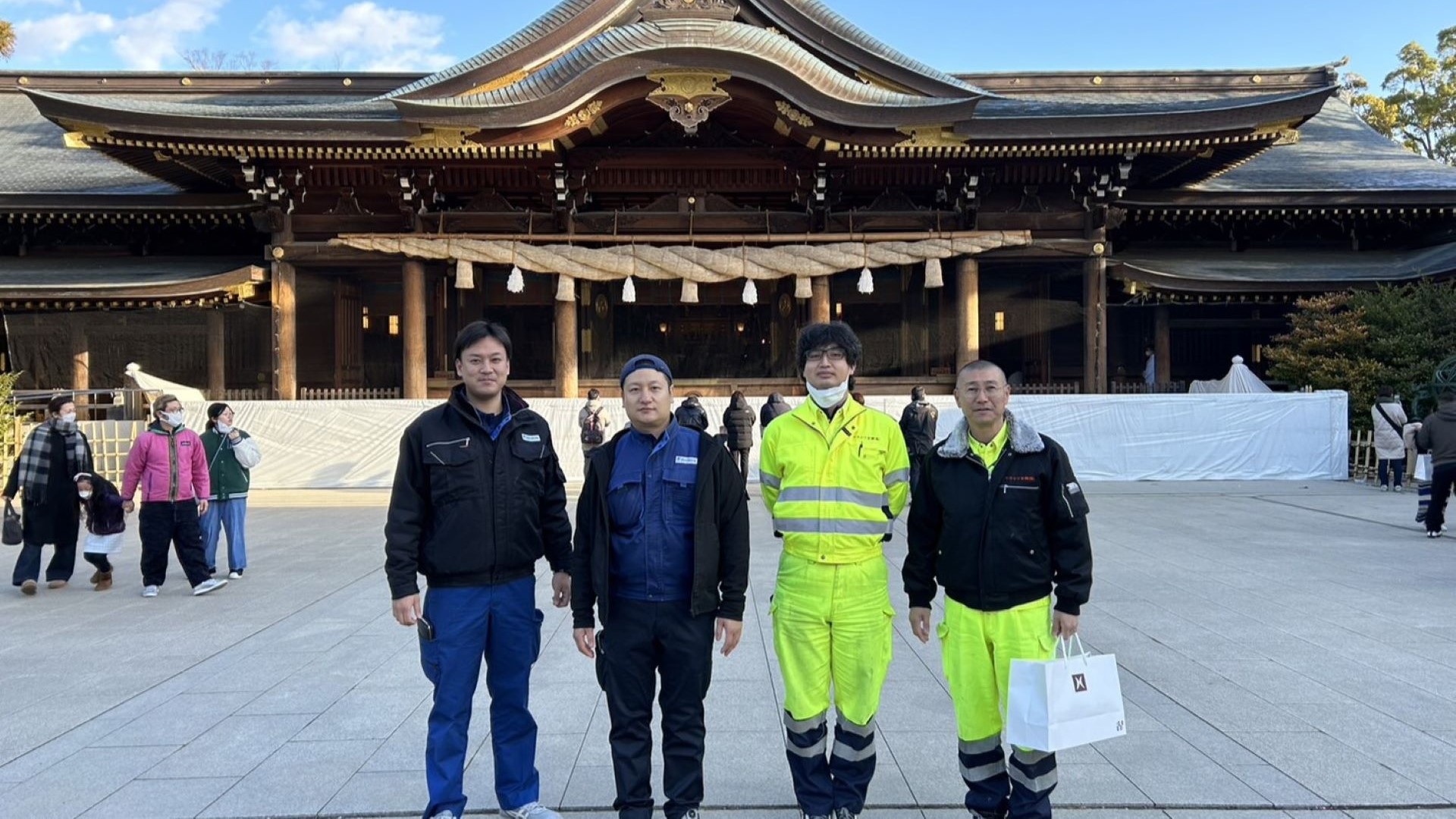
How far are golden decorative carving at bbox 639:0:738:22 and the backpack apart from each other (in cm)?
744

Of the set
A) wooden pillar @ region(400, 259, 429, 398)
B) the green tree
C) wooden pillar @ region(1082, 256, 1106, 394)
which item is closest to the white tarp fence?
wooden pillar @ region(400, 259, 429, 398)

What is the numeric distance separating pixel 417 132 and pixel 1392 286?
16.2 m

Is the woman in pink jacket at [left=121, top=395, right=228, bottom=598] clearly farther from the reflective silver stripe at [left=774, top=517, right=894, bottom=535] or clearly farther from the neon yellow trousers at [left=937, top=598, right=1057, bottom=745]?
the neon yellow trousers at [left=937, top=598, right=1057, bottom=745]

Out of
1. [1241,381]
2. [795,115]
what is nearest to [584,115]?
[795,115]

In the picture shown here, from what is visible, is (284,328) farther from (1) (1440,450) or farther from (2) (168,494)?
(1) (1440,450)

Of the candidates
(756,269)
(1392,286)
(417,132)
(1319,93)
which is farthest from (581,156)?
(1392,286)

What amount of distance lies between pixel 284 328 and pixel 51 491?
7.69 m

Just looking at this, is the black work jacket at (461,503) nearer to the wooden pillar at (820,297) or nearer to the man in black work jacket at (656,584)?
the man in black work jacket at (656,584)

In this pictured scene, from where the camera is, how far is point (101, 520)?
6598 mm

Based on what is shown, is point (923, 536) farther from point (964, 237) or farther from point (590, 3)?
point (590, 3)

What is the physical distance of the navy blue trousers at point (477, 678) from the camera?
9.29 feet

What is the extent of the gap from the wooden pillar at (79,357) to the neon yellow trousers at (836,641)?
16400 mm

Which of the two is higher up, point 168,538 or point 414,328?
point 414,328

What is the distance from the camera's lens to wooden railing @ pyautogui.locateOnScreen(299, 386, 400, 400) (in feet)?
47.2
